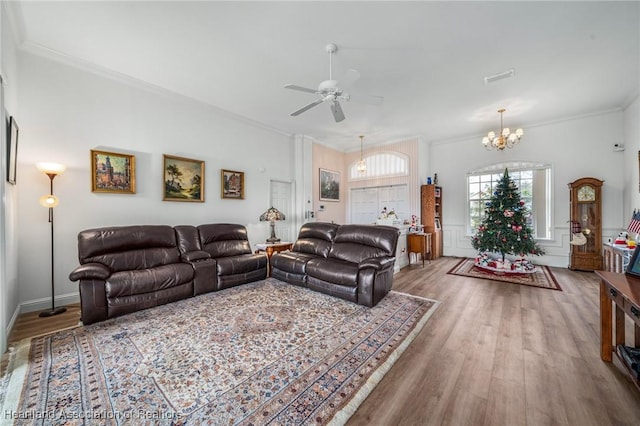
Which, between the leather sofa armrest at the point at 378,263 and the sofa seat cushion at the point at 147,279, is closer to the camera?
the sofa seat cushion at the point at 147,279

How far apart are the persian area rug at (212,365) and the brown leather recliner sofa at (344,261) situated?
0.30 meters

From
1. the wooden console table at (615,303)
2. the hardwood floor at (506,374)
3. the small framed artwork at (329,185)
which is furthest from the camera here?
the small framed artwork at (329,185)

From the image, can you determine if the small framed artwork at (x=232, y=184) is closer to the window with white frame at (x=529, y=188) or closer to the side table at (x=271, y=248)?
the side table at (x=271, y=248)

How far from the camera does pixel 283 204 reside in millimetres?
6277

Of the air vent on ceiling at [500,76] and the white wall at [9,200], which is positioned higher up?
the air vent on ceiling at [500,76]

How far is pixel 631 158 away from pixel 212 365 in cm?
730

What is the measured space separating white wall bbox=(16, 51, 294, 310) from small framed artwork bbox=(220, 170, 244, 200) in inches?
4.9

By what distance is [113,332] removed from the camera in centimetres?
248

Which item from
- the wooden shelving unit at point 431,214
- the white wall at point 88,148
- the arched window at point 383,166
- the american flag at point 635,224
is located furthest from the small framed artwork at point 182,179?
the american flag at point 635,224

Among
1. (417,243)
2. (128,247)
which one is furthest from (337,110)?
(417,243)

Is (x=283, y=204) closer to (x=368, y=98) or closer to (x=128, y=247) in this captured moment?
(x=128, y=247)

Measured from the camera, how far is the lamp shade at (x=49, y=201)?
292 centimetres

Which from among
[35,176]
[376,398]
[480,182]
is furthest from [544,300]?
[35,176]

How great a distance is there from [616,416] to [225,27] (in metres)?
4.52
